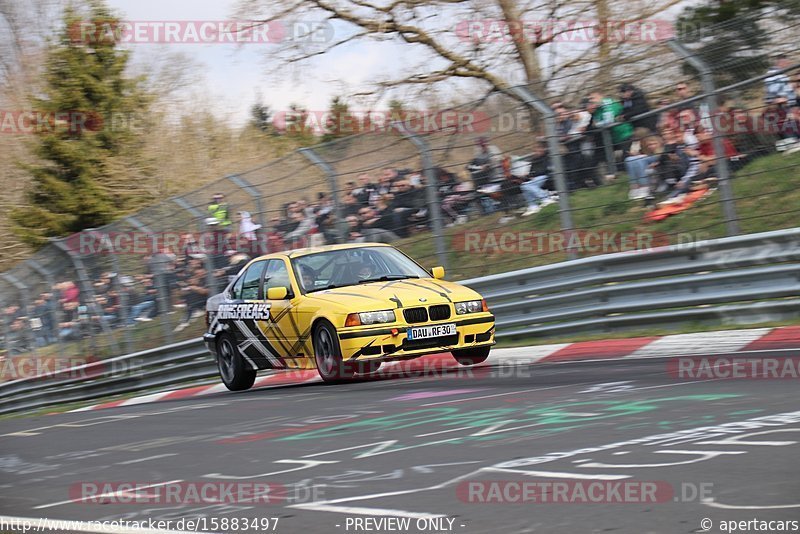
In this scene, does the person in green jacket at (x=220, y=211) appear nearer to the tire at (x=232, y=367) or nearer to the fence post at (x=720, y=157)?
the tire at (x=232, y=367)

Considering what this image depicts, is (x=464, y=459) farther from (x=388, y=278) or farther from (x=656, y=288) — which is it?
(x=656, y=288)

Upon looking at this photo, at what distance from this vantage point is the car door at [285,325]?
11969mm

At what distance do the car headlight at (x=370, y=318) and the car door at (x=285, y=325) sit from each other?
925 mm

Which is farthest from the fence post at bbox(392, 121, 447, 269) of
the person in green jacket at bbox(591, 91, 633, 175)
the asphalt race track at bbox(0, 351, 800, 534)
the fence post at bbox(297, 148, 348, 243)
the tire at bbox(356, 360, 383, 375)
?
the asphalt race track at bbox(0, 351, 800, 534)

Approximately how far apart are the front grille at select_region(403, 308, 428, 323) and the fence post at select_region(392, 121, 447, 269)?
3149mm

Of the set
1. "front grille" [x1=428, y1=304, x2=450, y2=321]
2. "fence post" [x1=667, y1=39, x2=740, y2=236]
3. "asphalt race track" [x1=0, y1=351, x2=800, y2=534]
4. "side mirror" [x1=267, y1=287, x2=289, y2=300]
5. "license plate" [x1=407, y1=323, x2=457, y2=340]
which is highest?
"fence post" [x1=667, y1=39, x2=740, y2=236]

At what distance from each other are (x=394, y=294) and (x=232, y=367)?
2795 mm

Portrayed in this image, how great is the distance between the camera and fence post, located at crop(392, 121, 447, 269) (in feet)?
46.3

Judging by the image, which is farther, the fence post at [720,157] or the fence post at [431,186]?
the fence post at [431,186]

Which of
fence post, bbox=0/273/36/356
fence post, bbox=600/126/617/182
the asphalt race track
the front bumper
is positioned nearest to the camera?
the asphalt race track

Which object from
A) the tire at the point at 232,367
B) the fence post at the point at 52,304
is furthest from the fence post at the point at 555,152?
the fence post at the point at 52,304

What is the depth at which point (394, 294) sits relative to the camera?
37.5ft

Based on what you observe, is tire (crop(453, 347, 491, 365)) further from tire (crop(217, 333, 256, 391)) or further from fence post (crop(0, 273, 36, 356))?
fence post (crop(0, 273, 36, 356))

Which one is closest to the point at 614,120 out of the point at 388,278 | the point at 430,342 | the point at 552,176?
the point at 552,176
